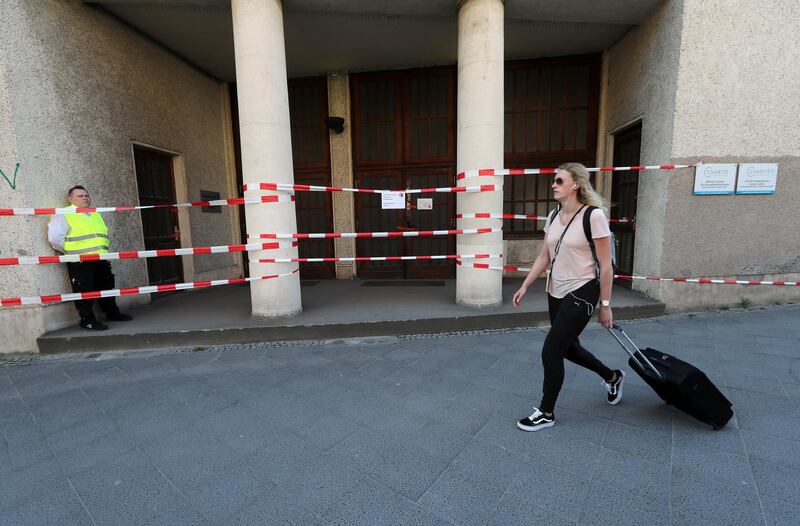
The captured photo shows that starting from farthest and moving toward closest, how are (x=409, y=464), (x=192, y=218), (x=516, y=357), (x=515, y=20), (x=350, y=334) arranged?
(x=192, y=218), (x=515, y=20), (x=350, y=334), (x=516, y=357), (x=409, y=464)

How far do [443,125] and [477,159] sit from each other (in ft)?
9.47

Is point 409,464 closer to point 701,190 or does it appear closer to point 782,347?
point 782,347

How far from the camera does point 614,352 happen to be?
3.82m

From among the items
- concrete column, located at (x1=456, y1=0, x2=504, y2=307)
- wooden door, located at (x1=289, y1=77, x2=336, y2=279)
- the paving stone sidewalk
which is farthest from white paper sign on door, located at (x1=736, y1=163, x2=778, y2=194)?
wooden door, located at (x1=289, y1=77, x2=336, y2=279)

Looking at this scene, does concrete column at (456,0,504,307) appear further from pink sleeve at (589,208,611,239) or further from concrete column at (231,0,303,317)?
pink sleeve at (589,208,611,239)

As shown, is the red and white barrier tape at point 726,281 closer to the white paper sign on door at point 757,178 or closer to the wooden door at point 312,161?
the white paper sign on door at point 757,178

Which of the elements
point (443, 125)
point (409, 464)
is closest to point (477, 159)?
point (443, 125)

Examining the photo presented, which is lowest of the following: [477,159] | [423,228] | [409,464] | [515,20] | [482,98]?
[409,464]

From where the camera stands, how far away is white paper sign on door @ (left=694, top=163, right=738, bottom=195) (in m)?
4.96

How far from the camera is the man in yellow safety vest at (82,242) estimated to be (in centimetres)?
421

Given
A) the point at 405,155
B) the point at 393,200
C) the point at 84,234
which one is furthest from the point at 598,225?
the point at 405,155

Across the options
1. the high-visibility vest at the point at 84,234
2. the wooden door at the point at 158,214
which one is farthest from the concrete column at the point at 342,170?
the high-visibility vest at the point at 84,234

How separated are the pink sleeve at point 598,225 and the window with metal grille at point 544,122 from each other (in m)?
5.23

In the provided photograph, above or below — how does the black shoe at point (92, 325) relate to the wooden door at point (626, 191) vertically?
below
